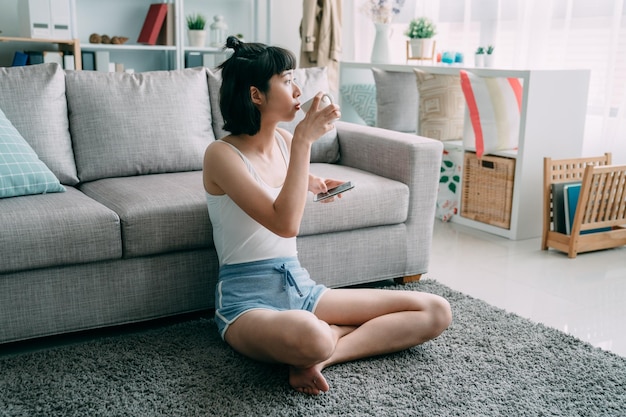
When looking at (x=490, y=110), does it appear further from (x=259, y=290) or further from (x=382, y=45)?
(x=259, y=290)

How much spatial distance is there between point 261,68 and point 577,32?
2.53 meters

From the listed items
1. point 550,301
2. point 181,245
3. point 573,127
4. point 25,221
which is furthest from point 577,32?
point 25,221

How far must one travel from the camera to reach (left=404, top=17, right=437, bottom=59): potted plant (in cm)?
424

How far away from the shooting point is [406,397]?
179 cm

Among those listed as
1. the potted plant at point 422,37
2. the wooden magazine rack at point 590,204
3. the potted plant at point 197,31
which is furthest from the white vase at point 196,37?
the wooden magazine rack at point 590,204

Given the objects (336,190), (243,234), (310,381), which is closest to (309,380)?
(310,381)

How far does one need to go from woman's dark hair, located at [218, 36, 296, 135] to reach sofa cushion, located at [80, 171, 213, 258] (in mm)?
428

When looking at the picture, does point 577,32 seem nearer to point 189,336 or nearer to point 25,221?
point 189,336

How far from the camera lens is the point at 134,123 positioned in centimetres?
259

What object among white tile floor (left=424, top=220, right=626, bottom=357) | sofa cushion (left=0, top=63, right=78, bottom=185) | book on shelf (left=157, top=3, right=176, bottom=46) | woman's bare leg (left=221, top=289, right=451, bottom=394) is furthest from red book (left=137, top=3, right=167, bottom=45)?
woman's bare leg (left=221, top=289, right=451, bottom=394)

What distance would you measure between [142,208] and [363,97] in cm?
296

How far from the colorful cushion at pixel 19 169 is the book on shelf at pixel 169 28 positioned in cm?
284

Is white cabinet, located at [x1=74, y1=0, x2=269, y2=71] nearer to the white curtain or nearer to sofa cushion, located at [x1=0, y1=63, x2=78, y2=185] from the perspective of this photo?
the white curtain

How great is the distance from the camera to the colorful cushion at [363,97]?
4.84 meters
